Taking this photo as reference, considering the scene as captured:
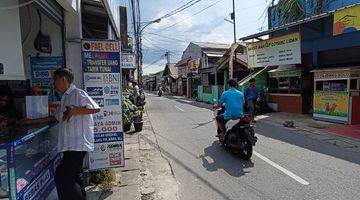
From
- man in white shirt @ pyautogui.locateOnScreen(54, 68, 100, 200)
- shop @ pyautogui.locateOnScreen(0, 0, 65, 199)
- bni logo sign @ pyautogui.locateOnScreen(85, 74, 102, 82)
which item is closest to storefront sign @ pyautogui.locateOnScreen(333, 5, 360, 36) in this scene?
bni logo sign @ pyautogui.locateOnScreen(85, 74, 102, 82)

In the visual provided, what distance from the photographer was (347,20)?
38.1 feet

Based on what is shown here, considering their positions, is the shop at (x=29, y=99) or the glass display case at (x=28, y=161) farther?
the shop at (x=29, y=99)

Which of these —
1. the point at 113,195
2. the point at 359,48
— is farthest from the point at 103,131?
the point at 359,48

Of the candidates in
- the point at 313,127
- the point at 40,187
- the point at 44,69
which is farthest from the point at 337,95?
the point at 40,187

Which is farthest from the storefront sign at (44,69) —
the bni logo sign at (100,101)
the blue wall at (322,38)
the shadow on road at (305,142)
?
the blue wall at (322,38)

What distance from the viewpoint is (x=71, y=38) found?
5949 millimetres

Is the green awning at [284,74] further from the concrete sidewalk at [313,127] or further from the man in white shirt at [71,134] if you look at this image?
the man in white shirt at [71,134]

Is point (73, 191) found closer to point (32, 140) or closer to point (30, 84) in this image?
point (32, 140)

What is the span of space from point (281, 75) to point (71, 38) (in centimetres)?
1363

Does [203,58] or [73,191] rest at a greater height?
[203,58]

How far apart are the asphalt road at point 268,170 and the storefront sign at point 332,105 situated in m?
3.36

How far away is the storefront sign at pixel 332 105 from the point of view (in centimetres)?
1292

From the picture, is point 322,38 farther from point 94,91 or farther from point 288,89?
point 94,91

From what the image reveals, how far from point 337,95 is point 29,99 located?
12.0m
